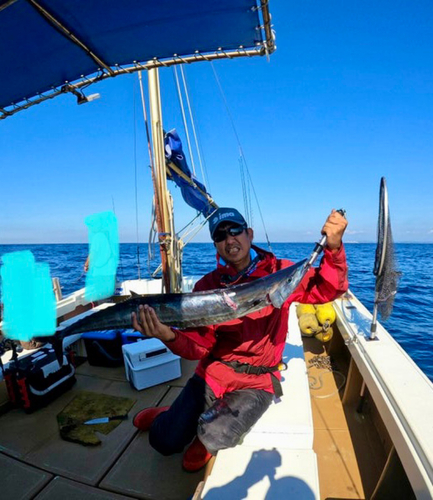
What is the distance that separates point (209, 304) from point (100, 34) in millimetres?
3224

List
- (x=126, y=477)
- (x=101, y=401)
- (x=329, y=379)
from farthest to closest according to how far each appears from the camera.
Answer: (x=329, y=379), (x=101, y=401), (x=126, y=477)

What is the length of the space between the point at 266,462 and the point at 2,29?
478cm

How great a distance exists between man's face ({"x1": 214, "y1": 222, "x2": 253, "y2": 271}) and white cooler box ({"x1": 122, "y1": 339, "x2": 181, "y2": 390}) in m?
2.28

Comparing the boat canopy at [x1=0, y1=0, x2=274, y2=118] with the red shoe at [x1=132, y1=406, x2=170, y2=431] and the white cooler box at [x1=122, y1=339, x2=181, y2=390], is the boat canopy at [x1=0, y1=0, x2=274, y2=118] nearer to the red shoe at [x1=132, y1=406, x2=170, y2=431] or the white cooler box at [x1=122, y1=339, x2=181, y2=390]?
the white cooler box at [x1=122, y1=339, x2=181, y2=390]

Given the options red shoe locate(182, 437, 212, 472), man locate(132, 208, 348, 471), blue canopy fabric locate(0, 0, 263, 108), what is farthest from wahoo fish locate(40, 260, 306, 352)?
blue canopy fabric locate(0, 0, 263, 108)

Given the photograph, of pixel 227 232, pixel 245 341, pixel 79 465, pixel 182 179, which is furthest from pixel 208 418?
pixel 182 179

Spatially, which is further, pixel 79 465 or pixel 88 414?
pixel 88 414

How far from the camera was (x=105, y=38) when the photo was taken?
2.94m

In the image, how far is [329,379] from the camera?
15.1 feet

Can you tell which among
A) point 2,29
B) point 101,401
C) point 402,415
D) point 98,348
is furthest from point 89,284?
point 402,415

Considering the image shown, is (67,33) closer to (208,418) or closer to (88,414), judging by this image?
(208,418)

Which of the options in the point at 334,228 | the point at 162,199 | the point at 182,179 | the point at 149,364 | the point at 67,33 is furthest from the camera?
the point at 182,179

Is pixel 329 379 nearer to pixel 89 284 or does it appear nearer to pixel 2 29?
pixel 2 29

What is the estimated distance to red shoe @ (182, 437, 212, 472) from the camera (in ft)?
9.43
